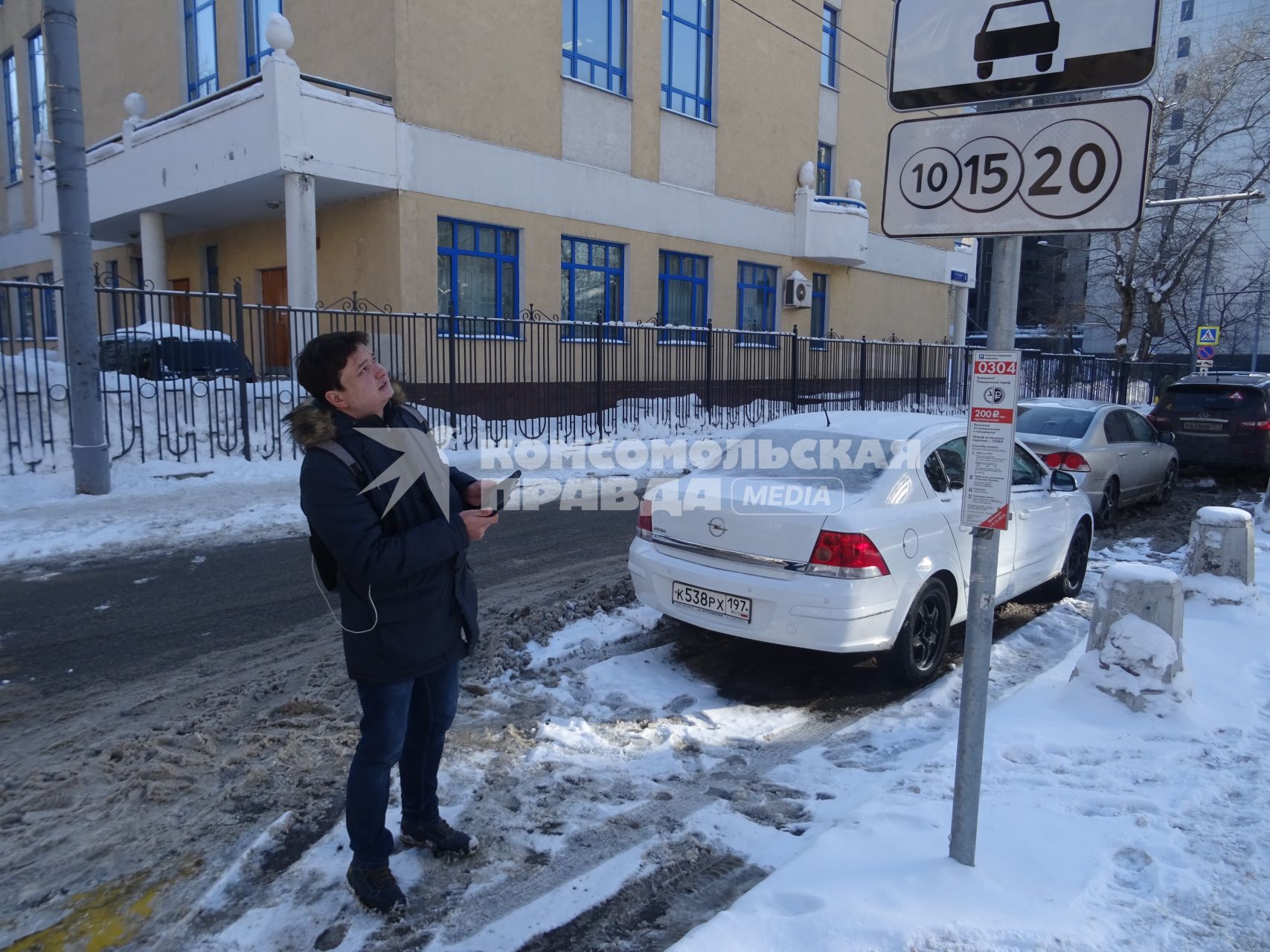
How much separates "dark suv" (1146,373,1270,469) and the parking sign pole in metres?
12.9

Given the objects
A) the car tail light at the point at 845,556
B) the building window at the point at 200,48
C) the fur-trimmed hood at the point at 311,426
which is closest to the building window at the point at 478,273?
the building window at the point at 200,48

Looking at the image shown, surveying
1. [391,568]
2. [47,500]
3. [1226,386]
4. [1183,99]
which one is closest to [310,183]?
[47,500]

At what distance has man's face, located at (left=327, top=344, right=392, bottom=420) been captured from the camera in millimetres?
2781

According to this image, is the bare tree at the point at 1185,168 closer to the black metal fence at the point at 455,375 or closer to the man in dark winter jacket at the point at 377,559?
the black metal fence at the point at 455,375

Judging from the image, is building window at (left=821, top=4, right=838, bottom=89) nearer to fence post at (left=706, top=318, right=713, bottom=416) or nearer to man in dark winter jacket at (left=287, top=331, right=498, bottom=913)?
fence post at (left=706, top=318, right=713, bottom=416)

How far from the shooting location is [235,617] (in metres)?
6.20

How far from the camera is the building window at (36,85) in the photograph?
84.7ft

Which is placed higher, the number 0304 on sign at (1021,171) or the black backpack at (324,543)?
the number 0304 on sign at (1021,171)

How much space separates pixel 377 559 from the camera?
8.80 feet

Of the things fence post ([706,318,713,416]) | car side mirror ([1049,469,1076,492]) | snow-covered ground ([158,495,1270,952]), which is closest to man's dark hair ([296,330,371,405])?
snow-covered ground ([158,495,1270,952])

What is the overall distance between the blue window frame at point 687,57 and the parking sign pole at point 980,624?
19.3 metres

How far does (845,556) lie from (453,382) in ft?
35.5

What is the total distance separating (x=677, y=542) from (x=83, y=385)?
798 centimetres

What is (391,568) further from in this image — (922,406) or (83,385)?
(922,406)
